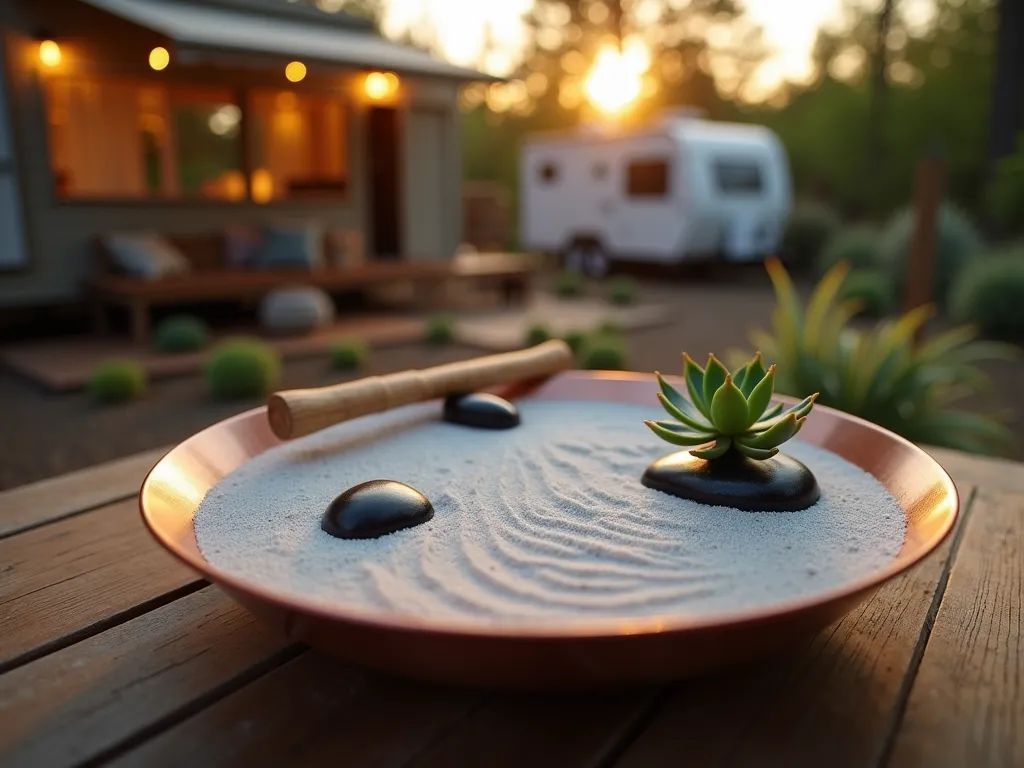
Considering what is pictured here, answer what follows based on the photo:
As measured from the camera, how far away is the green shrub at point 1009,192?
7680mm

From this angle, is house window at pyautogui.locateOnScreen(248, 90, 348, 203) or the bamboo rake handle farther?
house window at pyautogui.locateOnScreen(248, 90, 348, 203)

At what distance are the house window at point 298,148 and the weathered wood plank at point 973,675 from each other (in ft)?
25.3

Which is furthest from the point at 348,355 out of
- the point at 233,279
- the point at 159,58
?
the point at 159,58

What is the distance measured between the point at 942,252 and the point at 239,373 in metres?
7.07

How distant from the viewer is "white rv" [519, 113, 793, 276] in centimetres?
1026

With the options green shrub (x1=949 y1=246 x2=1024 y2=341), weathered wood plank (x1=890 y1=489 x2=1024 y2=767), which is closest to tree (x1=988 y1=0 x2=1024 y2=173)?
green shrub (x1=949 y1=246 x2=1024 y2=341)

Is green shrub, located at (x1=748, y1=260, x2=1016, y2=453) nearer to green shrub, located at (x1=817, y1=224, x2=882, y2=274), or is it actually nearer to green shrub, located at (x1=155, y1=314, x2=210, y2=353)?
green shrub, located at (x1=155, y1=314, x2=210, y2=353)

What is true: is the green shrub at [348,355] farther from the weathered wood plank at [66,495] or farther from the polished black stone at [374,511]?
the polished black stone at [374,511]

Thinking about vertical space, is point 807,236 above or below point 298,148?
below

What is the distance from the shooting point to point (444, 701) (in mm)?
814

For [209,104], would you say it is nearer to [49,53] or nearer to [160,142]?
[160,142]

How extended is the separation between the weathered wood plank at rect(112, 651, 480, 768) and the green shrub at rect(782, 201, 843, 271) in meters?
11.7

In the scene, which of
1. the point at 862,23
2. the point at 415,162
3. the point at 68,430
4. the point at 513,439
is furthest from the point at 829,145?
the point at 513,439

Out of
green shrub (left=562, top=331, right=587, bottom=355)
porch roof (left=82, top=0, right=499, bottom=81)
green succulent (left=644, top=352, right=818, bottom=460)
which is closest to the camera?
green succulent (left=644, top=352, right=818, bottom=460)
